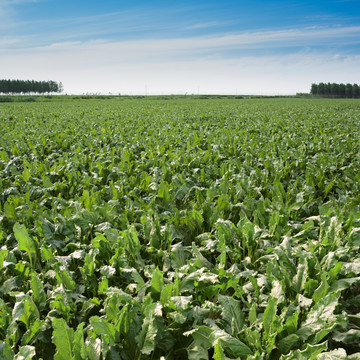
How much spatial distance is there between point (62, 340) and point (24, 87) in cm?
15340

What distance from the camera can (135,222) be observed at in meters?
4.06

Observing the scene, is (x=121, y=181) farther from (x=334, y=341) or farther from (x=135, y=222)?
(x=334, y=341)

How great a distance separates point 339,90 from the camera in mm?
132000

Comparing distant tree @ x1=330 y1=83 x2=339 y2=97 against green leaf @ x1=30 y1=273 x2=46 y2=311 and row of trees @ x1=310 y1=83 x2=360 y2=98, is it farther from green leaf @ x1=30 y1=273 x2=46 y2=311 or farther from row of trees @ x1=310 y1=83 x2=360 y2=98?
green leaf @ x1=30 y1=273 x2=46 y2=311

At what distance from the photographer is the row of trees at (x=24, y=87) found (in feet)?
427

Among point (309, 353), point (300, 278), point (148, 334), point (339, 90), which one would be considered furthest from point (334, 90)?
point (148, 334)

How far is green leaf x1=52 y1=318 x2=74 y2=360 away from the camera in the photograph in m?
1.84

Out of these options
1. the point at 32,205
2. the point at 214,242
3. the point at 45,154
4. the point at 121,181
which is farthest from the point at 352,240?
the point at 45,154

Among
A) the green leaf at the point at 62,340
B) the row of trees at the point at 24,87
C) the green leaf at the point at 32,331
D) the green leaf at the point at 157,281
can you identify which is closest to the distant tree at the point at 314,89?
the row of trees at the point at 24,87

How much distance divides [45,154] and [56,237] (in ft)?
22.3

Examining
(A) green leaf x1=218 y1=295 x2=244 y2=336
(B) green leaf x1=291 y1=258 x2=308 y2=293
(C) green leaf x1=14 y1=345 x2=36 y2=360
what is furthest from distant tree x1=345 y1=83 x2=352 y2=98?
(C) green leaf x1=14 y1=345 x2=36 y2=360

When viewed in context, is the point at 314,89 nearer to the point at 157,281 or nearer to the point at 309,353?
the point at 157,281

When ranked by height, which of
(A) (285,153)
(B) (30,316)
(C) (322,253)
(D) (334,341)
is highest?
(A) (285,153)

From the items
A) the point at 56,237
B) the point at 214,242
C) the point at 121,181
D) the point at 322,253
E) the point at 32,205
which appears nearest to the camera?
the point at 322,253
